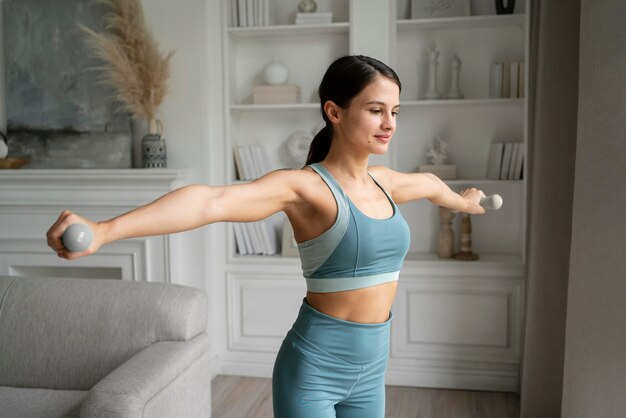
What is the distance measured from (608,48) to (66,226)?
1.90 meters

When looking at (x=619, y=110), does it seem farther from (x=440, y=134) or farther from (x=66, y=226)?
(x=66, y=226)

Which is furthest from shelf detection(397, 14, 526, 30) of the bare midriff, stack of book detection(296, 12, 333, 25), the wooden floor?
the bare midriff

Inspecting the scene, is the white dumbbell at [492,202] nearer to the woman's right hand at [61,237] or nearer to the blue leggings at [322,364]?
the blue leggings at [322,364]

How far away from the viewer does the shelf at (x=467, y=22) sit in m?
3.32

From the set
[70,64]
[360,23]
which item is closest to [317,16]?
[360,23]

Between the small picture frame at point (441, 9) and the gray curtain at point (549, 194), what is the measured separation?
472 millimetres

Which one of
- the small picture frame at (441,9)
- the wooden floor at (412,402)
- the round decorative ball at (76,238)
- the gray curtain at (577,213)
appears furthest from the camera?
the small picture frame at (441,9)

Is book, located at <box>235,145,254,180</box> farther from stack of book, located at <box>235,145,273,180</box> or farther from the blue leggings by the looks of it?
the blue leggings

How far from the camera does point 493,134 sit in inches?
141

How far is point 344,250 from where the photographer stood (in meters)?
1.36

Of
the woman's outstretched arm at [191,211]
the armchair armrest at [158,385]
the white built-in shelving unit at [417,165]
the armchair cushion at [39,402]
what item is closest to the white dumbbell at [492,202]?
the woman's outstretched arm at [191,211]

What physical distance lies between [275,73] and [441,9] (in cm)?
95

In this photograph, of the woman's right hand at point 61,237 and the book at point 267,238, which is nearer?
the woman's right hand at point 61,237

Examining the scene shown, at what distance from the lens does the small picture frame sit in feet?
11.3
